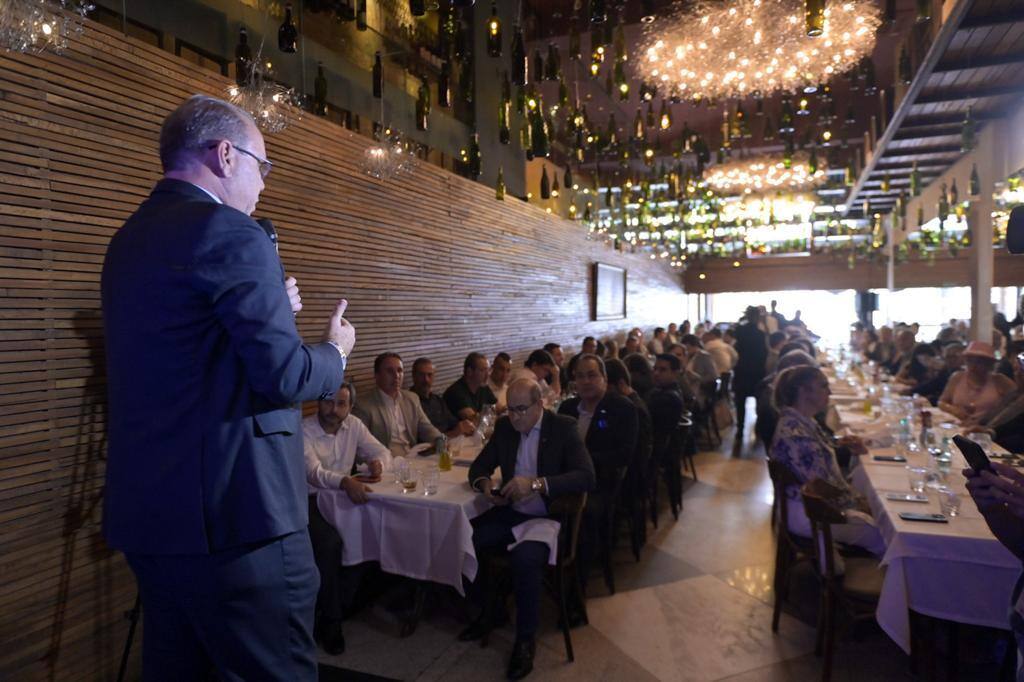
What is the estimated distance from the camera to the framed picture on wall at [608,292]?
12.0 meters

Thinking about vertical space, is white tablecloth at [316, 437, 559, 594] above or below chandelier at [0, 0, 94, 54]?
below

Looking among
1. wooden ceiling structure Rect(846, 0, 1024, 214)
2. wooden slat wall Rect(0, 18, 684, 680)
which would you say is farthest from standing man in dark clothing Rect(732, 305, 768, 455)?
wooden slat wall Rect(0, 18, 684, 680)

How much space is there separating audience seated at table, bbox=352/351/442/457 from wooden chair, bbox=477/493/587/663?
53.6 inches

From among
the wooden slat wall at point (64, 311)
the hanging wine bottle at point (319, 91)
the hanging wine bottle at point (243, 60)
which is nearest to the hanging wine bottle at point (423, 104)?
the hanging wine bottle at point (319, 91)

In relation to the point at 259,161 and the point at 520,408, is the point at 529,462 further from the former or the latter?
the point at 259,161

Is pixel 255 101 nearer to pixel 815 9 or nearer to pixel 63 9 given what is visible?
pixel 63 9

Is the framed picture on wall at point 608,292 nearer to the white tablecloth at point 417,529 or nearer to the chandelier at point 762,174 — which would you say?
the chandelier at point 762,174

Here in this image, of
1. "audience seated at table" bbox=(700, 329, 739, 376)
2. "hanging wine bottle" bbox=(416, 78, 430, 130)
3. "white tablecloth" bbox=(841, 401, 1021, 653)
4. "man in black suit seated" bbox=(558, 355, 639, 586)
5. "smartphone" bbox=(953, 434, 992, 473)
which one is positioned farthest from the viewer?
"audience seated at table" bbox=(700, 329, 739, 376)

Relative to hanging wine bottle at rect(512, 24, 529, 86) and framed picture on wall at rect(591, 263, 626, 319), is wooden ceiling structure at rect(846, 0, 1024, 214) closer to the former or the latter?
hanging wine bottle at rect(512, 24, 529, 86)

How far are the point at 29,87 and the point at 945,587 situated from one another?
4264 mm

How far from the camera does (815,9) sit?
3.19m

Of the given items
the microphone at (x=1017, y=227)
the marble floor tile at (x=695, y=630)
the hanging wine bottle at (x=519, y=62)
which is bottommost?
the marble floor tile at (x=695, y=630)

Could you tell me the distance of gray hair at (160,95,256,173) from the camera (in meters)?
1.38

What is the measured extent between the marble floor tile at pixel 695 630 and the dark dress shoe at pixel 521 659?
534mm
